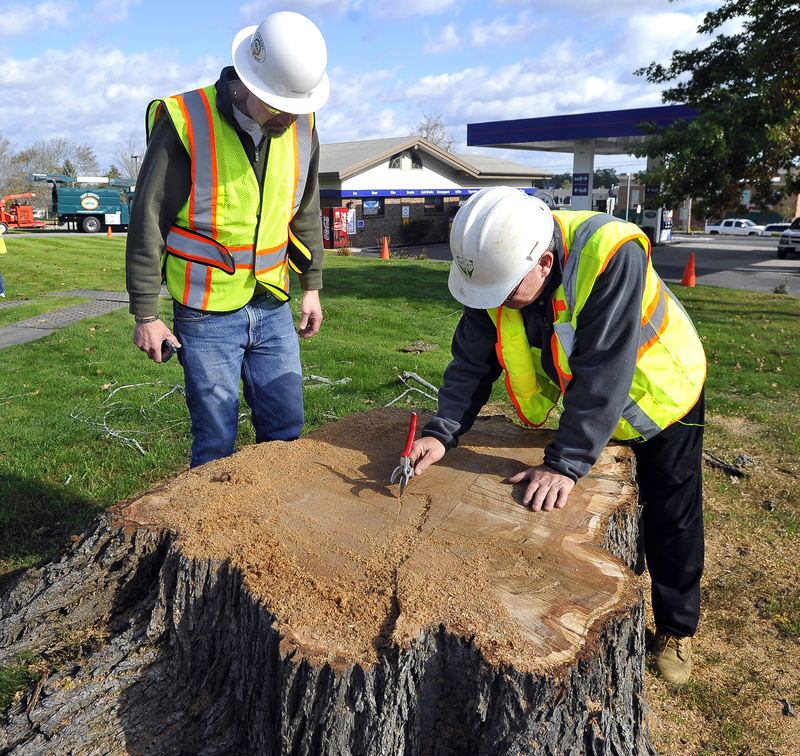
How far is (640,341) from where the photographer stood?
7.51 feet

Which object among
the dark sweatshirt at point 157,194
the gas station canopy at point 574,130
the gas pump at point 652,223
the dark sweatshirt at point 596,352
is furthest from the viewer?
the gas pump at point 652,223

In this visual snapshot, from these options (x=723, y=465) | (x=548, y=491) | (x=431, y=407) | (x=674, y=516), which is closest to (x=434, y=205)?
(x=431, y=407)

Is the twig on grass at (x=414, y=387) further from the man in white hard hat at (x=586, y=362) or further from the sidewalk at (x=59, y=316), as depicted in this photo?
the sidewalk at (x=59, y=316)

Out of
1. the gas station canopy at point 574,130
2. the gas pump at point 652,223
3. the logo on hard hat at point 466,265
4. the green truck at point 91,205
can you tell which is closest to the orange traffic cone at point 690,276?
the gas station canopy at point 574,130

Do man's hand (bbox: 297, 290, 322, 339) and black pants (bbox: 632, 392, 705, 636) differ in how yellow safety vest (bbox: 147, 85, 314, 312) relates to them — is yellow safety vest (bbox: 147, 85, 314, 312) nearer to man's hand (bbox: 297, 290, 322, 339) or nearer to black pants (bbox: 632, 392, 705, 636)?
man's hand (bbox: 297, 290, 322, 339)

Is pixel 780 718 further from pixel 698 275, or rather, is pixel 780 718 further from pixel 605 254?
pixel 698 275

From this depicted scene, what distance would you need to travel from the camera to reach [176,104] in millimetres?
2508

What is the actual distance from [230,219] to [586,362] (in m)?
1.52

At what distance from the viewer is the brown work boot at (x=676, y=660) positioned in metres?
2.76

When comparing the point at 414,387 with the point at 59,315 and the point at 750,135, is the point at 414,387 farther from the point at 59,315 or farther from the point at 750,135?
the point at 750,135

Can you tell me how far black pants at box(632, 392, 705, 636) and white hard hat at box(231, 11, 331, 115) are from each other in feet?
6.21

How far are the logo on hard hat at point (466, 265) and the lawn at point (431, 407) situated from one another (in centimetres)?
187

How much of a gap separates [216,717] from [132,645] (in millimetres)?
336

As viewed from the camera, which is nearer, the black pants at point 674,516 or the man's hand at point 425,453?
the man's hand at point 425,453
